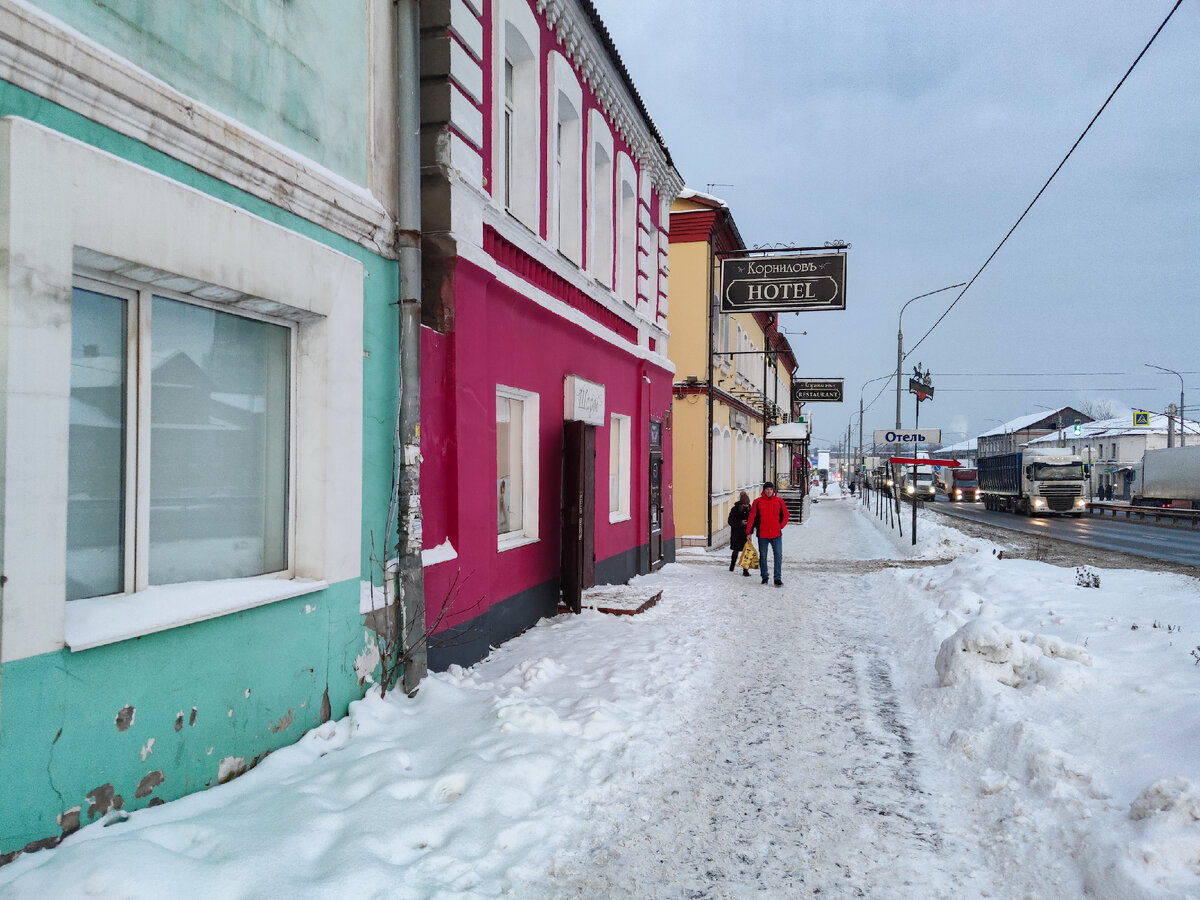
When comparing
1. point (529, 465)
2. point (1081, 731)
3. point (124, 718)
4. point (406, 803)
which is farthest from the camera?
point (529, 465)

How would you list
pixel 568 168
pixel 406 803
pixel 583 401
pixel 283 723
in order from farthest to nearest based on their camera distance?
pixel 583 401, pixel 568 168, pixel 283 723, pixel 406 803

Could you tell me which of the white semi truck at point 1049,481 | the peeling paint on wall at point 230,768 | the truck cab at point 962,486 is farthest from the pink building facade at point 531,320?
the truck cab at point 962,486

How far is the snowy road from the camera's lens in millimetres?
3221

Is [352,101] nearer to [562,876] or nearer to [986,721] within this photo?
[562,876]

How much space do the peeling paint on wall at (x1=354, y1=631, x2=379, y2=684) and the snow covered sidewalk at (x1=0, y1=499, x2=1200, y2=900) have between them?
22cm

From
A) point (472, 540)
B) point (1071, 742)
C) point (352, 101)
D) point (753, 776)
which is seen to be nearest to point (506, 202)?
point (352, 101)

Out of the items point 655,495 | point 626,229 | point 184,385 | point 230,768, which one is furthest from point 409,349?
point 655,495

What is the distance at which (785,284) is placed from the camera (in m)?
14.1

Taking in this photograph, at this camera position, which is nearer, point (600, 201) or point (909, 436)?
point (600, 201)

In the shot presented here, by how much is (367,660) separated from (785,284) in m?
11.5

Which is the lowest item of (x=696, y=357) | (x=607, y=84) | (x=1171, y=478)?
(x=1171, y=478)

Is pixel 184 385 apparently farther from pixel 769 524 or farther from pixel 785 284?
pixel 785 284

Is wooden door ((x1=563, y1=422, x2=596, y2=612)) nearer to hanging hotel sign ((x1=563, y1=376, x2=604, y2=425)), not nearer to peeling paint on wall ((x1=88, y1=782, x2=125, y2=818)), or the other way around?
hanging hotel sign ((x1=563, y1=376, x2=604, y2=425))

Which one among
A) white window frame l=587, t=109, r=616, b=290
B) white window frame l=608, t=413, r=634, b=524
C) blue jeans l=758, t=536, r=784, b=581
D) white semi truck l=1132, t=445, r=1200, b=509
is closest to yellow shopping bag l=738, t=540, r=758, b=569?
blue jeans l=758, t=536, r=784, b=581
